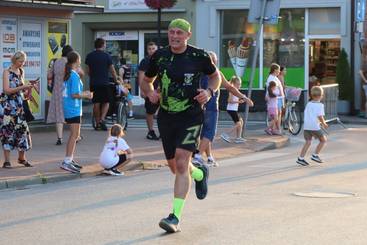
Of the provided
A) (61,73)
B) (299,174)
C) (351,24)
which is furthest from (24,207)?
(351,24)

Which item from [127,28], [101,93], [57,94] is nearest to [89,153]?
[57,94]

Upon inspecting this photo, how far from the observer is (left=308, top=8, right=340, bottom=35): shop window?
2495cm

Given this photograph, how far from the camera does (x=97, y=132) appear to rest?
17.0 meters

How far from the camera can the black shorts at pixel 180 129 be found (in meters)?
7.23

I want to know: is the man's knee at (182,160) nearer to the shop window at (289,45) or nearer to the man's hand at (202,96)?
the man's hand at (202,96)

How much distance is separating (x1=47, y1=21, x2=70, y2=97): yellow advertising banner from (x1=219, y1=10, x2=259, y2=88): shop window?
30.0 feet

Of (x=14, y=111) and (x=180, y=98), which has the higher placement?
(x=180, y=98)

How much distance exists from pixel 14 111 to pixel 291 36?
1582 centimetres

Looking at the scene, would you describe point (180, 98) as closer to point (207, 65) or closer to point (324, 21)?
point (207, 65)

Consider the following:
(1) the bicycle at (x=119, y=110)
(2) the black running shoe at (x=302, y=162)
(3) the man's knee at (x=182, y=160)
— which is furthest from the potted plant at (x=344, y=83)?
(3) the man's knee at (x=182, y=160)

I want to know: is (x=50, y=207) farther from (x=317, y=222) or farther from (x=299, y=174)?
(x=299, y=174)

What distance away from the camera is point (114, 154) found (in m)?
11.4

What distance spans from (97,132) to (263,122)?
20.1 feet

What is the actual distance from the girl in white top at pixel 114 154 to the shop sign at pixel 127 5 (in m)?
15.4
